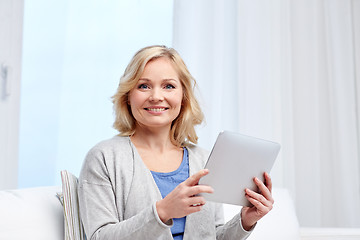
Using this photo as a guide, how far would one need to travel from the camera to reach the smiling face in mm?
1190

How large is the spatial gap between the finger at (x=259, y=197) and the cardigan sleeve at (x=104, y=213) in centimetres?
21

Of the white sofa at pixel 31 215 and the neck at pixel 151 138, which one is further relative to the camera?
the neck at pixel 151 138

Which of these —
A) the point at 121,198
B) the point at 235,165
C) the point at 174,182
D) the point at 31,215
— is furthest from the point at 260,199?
the point at 31,215

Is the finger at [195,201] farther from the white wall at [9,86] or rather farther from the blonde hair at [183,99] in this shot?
the white wall at [9,86]

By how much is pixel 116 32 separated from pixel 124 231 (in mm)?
1518

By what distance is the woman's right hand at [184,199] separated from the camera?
3.11ft

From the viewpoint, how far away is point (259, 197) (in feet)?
3.50

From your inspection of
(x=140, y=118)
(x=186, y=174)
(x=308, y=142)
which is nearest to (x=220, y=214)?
(x=186, y=174)

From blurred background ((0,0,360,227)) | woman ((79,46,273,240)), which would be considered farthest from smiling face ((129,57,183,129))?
blurred background ((0,0,360,227))

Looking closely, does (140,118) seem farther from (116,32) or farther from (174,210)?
(116,32)

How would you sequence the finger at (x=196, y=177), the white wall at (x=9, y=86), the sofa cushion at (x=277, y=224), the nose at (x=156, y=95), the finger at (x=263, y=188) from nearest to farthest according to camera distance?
the finger at (x=196, y=177)
the finger at (x=263, y=188)
the nose at (x=156, y=95)
the sofa cushion at (x=277, y=224)
the white wall at (x=9, y=86)

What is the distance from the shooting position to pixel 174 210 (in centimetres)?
96

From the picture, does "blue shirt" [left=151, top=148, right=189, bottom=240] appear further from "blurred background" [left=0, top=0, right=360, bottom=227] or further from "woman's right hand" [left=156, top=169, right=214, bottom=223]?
"blurred background" [left=0, top=0, right=360, bottom=227]

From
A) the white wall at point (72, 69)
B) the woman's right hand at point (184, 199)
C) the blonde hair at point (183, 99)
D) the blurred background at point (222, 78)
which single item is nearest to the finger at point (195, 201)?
the woman's right hand at point (184, 199)
